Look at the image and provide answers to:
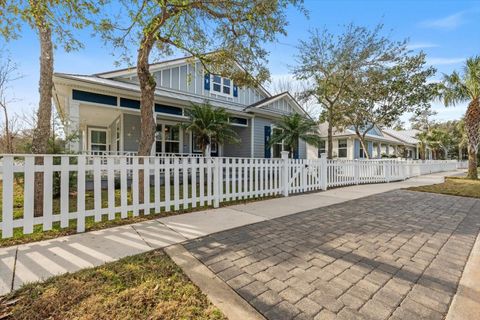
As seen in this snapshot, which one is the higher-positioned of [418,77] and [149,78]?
[418,77]

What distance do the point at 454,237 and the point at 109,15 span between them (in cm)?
800

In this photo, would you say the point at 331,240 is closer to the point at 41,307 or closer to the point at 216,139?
→ the point at 41,307

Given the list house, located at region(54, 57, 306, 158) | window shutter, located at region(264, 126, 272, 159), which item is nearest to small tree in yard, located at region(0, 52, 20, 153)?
Answer: house, located at region(54, 57, 306, 158)

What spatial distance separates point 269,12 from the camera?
5473mm

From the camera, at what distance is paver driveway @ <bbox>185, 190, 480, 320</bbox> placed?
1937 mm

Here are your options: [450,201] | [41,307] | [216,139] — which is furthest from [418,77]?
[41,307]

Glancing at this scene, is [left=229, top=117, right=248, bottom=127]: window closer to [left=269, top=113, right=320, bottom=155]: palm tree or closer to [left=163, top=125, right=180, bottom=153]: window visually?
[left=269, top=113, right=320, bottom=155]: palm tree

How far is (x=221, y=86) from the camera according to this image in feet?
48.5

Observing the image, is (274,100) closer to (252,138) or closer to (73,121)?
(252,138)

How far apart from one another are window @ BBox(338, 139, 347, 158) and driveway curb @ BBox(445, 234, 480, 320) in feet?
73.1

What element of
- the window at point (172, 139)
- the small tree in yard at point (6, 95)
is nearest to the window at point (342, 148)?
the window at point (172, 139)

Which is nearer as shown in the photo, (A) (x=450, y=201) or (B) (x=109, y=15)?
(B) (x=109, y=15)

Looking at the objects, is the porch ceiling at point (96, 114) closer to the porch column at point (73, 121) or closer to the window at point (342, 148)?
the porch column at point (73, 121)

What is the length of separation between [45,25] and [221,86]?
38.1ft
